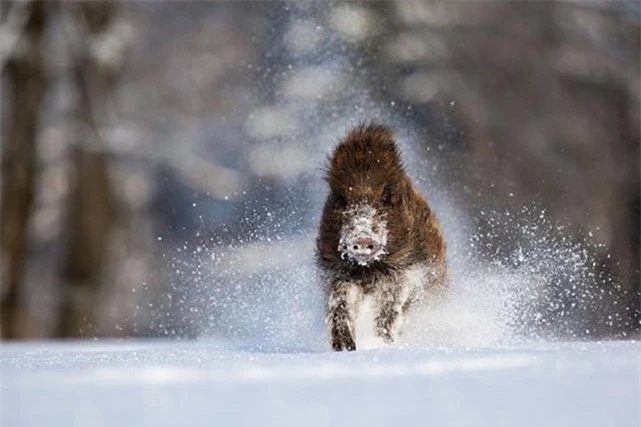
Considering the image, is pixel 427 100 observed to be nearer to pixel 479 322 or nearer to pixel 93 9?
pixel 93 9

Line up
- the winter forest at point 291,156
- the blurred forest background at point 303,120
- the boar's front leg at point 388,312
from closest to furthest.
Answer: the boar's front leg at point 388,312, the winter forest at point 291,156, the blurred forest background at point 303,120

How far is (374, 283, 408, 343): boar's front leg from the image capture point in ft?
25.0

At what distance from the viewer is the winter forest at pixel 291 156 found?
33.2 feet

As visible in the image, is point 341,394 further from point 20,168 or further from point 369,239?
point 20,168

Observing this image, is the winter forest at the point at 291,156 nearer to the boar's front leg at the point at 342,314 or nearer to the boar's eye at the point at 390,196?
the boar's front leg at the point at 342,314

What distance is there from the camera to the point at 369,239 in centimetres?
732

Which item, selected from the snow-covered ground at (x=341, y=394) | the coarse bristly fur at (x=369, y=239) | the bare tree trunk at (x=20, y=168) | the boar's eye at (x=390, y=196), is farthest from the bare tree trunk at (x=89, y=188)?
the snow-covered ground at (x=341, y=394)

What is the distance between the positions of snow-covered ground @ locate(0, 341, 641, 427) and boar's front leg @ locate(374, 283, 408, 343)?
6.90 ft

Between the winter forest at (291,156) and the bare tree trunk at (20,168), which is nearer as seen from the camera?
the winter forest at (291,156)

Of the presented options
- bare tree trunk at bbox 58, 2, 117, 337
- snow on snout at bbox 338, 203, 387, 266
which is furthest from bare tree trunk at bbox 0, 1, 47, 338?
snow on snout at bbox 338, 203, 387, 266

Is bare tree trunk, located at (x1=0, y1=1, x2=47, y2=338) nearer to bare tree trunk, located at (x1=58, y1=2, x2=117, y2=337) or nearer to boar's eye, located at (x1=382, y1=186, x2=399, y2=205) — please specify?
bare tree trunk, located at (x1=58, y1=2, x2=117, y2=337)

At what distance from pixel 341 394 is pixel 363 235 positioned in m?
2.34

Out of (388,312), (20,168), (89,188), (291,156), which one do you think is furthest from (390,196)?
(89,188)

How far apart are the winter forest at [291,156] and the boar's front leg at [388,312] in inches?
4.0
